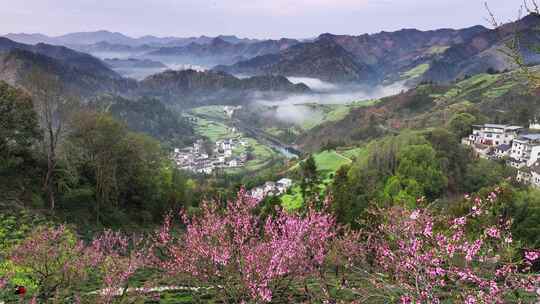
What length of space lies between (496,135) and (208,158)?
93234 millimetres

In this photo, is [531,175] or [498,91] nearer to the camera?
[531,175]

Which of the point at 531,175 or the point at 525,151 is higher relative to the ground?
the point at 525,151

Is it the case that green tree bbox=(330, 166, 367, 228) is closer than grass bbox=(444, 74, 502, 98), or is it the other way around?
green tree bbox=(330, 166, 367, 228)

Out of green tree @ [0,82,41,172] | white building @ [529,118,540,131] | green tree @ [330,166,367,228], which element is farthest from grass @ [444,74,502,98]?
green tree @ [0,82,41,172]

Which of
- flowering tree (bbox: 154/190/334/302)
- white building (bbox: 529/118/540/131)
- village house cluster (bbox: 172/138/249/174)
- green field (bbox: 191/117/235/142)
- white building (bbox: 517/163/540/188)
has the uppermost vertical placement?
flowering tree (bbox: 154/190/334/302)

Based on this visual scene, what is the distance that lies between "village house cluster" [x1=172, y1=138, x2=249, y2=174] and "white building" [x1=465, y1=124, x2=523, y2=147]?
70.6 m

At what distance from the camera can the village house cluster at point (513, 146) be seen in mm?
46416

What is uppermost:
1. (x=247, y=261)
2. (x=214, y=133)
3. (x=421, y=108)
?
(x=247, y=261)

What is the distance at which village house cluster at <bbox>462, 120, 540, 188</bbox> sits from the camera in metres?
46.4

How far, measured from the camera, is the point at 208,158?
133875 mm

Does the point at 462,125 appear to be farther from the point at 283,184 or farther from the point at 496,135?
the point at 283,184

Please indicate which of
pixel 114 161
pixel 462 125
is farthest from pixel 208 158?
pixel 114 161

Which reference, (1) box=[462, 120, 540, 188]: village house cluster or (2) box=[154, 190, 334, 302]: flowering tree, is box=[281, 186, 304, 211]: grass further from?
(2) box=[154, 190, 334, 302]: flowering tree

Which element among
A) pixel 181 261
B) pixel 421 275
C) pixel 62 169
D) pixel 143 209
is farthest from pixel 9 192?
pixel 421 275
